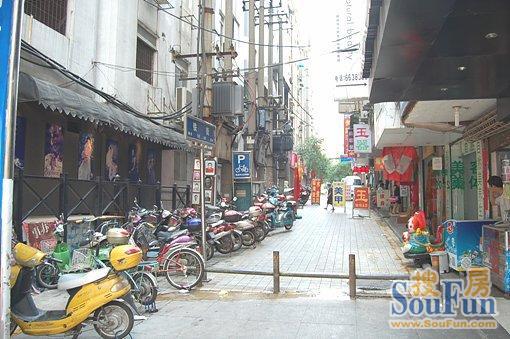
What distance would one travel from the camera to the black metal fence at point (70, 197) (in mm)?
7824

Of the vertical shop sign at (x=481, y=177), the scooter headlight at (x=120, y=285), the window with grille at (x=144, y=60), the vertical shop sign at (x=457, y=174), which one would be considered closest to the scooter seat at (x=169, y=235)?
the scooter headlight at (x=120, y=285)

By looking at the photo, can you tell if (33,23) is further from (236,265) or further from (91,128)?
(236,265)

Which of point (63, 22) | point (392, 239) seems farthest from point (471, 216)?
point (63, 22)

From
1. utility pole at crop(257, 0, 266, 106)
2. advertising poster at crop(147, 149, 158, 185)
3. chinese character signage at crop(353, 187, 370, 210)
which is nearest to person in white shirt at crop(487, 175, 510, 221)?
advertising poster at crop(147, 149, 158, 185)

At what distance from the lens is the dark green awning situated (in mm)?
7160

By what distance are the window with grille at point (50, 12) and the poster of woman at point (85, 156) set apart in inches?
102

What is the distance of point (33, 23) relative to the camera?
9102 millimetres

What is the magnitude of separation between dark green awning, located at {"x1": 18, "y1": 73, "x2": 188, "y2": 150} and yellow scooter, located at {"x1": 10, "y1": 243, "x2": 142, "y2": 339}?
324cm

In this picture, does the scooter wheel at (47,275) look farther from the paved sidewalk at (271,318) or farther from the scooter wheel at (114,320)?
the scooter wheel at (114,320)

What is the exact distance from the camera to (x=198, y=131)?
27.1 feet

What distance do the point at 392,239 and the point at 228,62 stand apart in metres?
9.43

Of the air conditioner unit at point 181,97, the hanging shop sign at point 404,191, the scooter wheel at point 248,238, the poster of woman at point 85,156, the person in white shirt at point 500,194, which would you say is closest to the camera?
the person in white shirt at point 500,194

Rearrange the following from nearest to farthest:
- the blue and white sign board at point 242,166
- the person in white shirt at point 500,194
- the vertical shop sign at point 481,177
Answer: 1. the person in white shirt at point 500,194
2. the vertical shop sign at point 481,177
3. the blue and white sign board at point 242,166

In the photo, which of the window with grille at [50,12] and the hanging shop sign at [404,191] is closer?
Result: the window with grille at [50,12]
